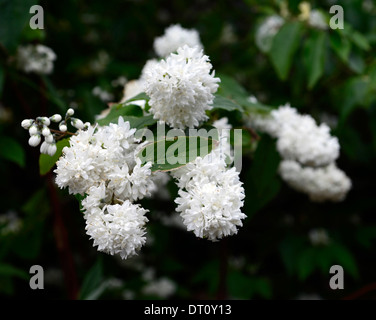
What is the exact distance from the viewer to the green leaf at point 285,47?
2.27 m

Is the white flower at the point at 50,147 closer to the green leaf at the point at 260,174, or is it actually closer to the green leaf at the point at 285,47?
the green leaf at the point at 260,174

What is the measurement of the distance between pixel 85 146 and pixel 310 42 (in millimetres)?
1584

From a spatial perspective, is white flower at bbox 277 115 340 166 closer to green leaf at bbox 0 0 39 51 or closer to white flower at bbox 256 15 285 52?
white flower at bbox 256 15 285 52

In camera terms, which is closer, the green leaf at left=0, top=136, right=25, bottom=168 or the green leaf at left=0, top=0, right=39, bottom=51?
the green leaf at left=0, top=0, right=39, bottom=51

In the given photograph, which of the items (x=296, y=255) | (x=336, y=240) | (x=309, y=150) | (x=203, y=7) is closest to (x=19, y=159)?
(x=309, y=150)

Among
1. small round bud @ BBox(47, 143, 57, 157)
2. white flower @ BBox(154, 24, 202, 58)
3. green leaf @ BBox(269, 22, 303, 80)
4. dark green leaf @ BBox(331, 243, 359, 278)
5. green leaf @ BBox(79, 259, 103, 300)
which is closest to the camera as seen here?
small round bud @ BBox(47, 143, 57, 157)

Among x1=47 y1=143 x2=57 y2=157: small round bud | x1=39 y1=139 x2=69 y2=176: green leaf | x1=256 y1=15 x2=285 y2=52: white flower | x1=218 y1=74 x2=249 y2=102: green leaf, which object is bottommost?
x1=47 y1=143 x2=57 y2=157: small round bud

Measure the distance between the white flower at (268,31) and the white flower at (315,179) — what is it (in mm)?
868

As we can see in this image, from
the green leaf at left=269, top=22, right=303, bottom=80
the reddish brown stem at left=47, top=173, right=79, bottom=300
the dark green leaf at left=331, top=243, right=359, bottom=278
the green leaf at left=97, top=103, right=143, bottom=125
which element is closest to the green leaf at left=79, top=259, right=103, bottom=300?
the reddish brown stem at left=47, top=173, right=79, bottom=300

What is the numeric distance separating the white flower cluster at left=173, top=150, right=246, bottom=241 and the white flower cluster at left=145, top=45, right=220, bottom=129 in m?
0.14

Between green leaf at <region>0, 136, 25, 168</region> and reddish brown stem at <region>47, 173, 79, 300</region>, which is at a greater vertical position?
green leaf at <region>0, 136, 25, 168</region>

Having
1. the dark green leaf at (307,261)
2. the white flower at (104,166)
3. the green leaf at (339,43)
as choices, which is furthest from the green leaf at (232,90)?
the dark green leaf at (307,261)

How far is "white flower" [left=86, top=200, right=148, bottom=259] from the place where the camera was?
112 cm

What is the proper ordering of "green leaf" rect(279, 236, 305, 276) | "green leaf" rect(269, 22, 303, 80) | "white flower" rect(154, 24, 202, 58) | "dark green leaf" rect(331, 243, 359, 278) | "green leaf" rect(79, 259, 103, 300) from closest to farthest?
"green leaf" rect(79, 259, 103, 300) < "white flower" rect(154, 24, 202, 58) < "green leaf" rect(269, 22, 303, 80) < "dark green leaf" rect(331, 243, 359, 278) < "green leaf" rect(279, 236, 305, 276)
